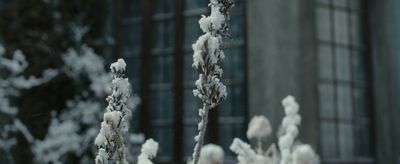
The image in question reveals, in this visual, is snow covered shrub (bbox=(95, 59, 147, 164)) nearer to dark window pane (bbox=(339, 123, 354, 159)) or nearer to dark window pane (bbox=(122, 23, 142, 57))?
dark window pane (bbox=(339, 123, 354, 159))

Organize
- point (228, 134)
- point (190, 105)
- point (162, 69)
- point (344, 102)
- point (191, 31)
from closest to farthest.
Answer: point (228, 134) < point (344, 102) < point (190, 105) < point (191, 31) < point (162, 69)

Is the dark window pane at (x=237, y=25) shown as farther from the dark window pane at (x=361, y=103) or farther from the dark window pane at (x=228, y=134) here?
the dark window pane at (x=361, y=103)

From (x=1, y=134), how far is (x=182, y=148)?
1.70m

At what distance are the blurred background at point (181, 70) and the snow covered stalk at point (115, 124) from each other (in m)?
3.69

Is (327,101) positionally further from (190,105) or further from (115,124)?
(115,124)

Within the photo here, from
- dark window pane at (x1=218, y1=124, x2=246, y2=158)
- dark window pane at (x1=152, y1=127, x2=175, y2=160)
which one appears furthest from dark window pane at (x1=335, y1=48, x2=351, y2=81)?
dark window pane at (x1=152, y1=127, x2=175, y2=160)

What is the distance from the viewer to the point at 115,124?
1688 mm

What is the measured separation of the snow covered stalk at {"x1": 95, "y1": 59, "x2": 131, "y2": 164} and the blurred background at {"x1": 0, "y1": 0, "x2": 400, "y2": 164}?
369 cm

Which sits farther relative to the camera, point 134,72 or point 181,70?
point 134,72

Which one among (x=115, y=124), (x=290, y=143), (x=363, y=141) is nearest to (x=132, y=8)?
(x=363, y=141)

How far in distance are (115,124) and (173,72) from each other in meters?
4.35

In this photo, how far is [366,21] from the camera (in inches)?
239

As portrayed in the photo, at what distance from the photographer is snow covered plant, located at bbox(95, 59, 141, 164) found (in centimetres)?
169

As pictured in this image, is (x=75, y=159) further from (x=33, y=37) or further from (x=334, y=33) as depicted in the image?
(x=334, y=33)
